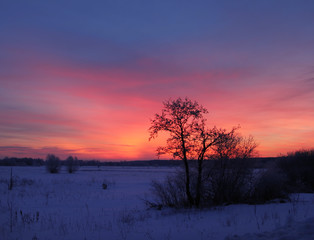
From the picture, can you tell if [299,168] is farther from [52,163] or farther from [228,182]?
[52,163]

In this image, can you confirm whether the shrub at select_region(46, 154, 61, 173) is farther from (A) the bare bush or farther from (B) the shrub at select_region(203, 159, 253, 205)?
(B) the shrub at select_region(203, 159, 253, 205)

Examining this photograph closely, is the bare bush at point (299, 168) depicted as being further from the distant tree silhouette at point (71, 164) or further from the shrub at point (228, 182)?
the distant tree silhouette at point (71, 164)

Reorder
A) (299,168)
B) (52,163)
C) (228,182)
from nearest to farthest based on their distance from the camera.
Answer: (228,182)
(299,168)
(52,163)

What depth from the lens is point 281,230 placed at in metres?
7.76

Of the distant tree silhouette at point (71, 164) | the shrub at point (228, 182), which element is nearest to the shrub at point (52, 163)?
the distant tree silhouette at point (71, 164)

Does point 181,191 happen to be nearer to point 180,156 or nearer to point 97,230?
point 180,156

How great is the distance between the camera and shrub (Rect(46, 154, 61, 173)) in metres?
79.5

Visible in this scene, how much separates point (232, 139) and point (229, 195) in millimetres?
3484

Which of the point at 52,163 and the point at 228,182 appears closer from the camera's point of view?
the point at 228,182

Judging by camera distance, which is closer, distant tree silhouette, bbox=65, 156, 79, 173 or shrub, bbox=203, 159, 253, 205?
shrub, bbox=203, 159, 253, 205

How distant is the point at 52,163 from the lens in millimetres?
79562

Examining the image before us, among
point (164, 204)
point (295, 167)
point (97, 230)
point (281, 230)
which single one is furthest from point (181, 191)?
point (295, 167)

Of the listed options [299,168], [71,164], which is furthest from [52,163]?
[299,168]

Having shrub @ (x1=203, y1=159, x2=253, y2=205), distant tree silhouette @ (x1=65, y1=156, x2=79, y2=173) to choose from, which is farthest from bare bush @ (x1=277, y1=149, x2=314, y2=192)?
distant tree silhouette @ (x1=65, y1=156, x2=79, y2=173)
